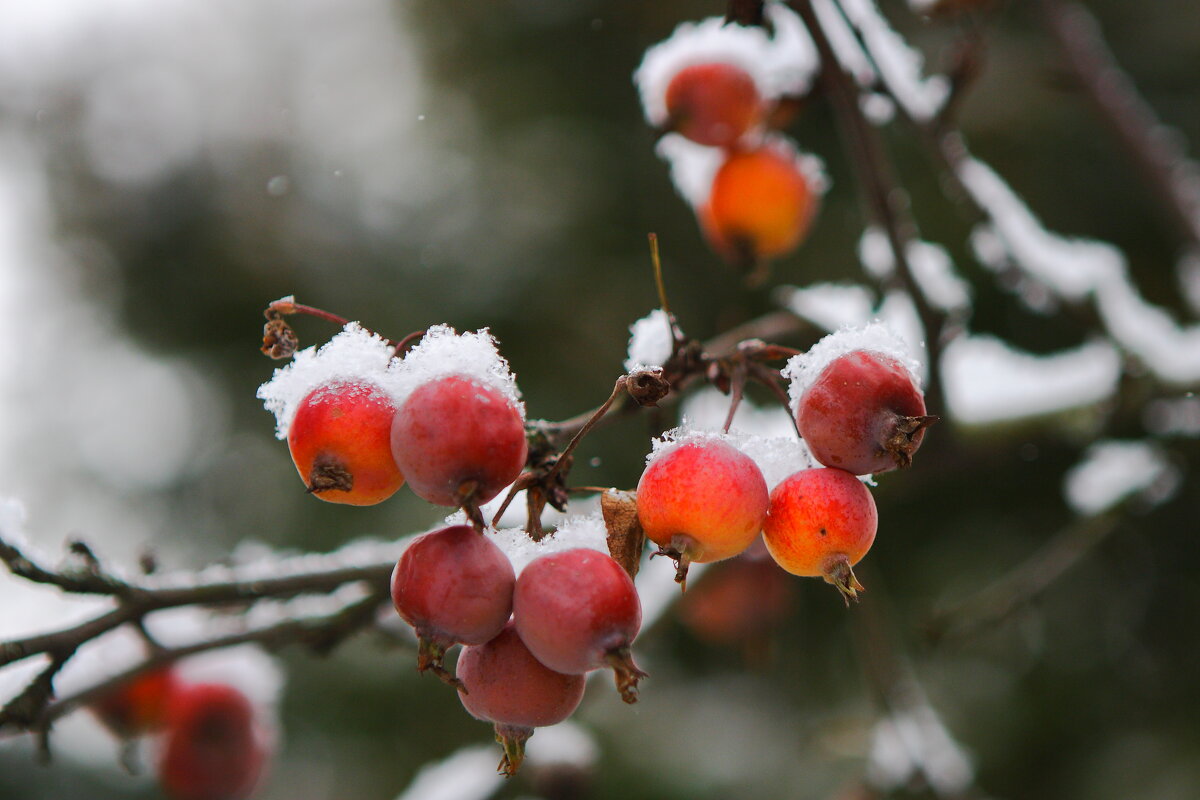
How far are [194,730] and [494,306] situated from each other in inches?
98.3

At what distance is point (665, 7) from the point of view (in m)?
4.14

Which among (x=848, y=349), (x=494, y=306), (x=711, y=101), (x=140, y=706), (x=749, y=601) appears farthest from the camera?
(x=494, y=306)

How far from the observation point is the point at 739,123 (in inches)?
67.1

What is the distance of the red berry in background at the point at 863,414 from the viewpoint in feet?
2.97

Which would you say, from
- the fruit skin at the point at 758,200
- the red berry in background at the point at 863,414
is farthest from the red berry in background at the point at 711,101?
the red berry in background at the point at 863,414

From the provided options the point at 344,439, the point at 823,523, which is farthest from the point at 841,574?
the point at 344,439

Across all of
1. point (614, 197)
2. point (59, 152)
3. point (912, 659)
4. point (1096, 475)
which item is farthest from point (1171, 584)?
point (59, 152)

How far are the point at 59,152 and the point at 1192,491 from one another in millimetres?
5647

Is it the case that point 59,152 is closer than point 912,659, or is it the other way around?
point 912,659

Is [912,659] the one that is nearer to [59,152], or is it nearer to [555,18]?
[555,18]

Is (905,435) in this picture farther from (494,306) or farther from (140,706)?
(494,306)

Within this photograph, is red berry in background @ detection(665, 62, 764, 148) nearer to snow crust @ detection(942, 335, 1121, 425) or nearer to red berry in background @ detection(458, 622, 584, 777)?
snow crust @ detection(942, 335, 1121, 425)

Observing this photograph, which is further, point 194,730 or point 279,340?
point 194,730

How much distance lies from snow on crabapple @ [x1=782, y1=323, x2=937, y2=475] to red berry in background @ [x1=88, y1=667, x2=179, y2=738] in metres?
1.66
